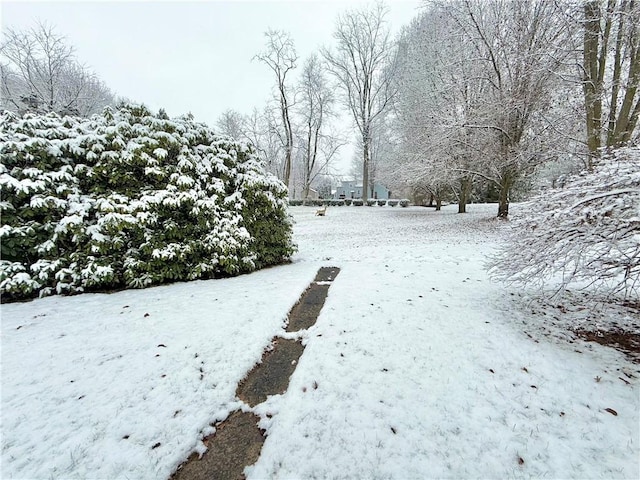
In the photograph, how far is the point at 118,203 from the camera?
431 cm

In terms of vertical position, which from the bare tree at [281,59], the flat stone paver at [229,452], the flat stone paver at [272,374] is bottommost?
the flat stone paver at [229,452]

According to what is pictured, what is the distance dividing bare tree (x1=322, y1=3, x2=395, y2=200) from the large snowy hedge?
18476mm

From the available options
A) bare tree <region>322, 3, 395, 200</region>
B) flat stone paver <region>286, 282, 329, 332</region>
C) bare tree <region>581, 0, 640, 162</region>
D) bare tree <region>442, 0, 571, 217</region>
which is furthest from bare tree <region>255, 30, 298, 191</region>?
flat stone paver <region>286, 282, 329, 332</region>

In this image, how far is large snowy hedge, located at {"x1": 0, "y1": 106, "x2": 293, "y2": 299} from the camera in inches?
154

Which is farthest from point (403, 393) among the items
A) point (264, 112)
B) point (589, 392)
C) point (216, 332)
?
point (264, 112)

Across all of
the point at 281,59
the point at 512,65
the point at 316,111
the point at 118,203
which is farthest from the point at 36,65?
the point at 512,65

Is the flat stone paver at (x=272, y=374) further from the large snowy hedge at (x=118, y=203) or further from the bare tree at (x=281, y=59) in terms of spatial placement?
the bare tree at (x=281, y=59)

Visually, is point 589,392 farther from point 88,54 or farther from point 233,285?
point 88,54

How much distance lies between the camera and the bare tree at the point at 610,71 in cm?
627

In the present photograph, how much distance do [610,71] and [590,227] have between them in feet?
30.6

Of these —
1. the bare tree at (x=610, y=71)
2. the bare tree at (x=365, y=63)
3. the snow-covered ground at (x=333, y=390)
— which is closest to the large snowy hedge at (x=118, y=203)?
the snow-covered ground at (x=333, y=390)

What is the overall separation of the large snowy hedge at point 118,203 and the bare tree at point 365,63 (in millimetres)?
18476

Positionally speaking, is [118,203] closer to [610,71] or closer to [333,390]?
[333,390]

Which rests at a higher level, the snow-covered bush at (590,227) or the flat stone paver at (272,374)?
the snow-covered bush at (590,227)
